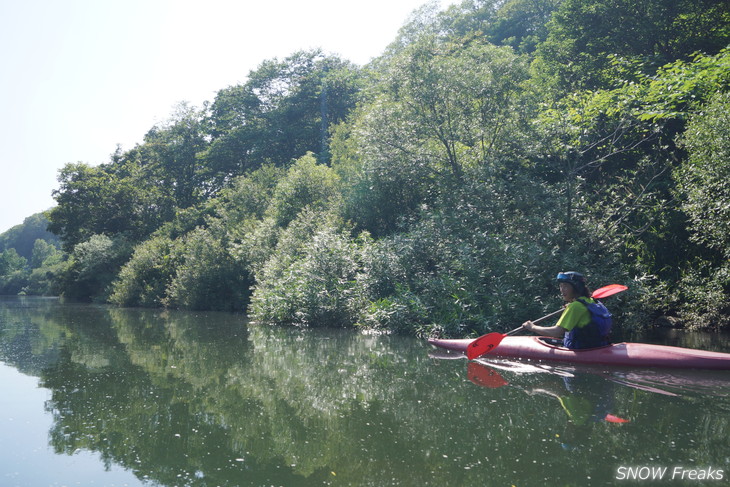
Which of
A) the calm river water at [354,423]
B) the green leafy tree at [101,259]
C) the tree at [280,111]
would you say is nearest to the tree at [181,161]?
the tree at [280,111]

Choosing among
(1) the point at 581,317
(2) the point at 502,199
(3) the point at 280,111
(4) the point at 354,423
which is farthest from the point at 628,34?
(3) the point at 280,111

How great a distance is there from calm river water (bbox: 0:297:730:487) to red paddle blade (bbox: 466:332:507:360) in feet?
0.83

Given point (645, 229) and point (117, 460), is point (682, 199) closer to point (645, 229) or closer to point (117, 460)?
point (645, 229)

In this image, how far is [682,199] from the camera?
13711 mm

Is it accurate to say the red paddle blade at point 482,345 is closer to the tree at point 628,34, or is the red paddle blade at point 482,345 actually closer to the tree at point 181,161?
the tree at point 628,34

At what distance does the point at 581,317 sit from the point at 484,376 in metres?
1.62

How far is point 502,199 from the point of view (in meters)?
14.0

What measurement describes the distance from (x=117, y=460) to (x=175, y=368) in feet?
13.5

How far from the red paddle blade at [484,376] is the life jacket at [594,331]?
126 centimetres

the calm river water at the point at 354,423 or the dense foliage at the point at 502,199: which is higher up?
the dense foliage at the point at 502,199

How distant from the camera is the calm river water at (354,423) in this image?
12.0 ft

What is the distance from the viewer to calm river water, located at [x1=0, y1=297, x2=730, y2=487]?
12.0ft

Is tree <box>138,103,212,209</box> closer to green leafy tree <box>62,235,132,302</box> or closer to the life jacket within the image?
green leafy tree <box>62,235,132,302</box>

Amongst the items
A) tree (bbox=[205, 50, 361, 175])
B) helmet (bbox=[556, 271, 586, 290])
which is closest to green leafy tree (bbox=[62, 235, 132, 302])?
tree (bbox=[205, 50, 361, 175])
